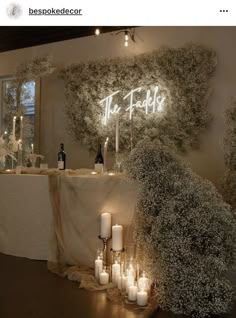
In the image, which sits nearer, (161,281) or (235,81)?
(161,281)

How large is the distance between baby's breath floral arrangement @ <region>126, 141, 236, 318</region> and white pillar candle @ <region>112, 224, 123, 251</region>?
208 millimetres

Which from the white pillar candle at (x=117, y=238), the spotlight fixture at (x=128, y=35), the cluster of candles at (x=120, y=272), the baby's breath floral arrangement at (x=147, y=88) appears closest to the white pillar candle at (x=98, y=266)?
the cluster of candles at (x=120, y=272)

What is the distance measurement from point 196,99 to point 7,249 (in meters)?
2.37

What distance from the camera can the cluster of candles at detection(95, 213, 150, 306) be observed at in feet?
6.11

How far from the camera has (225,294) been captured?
66.8 inches

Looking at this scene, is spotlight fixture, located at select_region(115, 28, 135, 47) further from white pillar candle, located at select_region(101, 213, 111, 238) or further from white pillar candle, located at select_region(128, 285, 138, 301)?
white pillar candle, located at select_region(128, 285, 138, 301)

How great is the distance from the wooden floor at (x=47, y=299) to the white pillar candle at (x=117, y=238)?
0.29 metres

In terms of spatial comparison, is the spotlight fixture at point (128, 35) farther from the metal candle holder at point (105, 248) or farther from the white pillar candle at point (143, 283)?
the white pillar candle at point (143, 283)

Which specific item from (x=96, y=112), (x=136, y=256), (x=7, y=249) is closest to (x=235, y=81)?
(x=96, y=112)

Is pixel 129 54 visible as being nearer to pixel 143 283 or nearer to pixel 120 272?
pixel 120 272

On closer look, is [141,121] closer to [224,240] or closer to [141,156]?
[141,156]

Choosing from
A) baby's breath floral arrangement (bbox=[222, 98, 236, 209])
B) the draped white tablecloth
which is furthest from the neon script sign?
the draped white tablecloth

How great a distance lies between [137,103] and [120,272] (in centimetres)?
220

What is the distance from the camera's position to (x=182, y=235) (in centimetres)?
172
